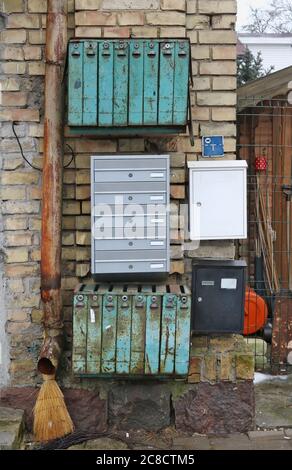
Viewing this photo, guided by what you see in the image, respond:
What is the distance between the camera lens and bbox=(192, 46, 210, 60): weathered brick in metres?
3.51

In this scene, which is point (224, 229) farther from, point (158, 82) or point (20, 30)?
point (20, 30)

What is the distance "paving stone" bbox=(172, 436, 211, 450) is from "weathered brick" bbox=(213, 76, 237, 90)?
7.48ft

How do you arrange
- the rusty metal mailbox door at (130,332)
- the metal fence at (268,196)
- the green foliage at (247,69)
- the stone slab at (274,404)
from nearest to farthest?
the rusty metal mailbox door at (130,332) < the stone slab at (274,404) < the metal fence at (268,196) < the green foliage at (247,69)

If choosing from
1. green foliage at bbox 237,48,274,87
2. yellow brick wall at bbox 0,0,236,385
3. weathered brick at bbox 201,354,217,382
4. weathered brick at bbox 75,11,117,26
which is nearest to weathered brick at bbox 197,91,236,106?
yellow brick wall at bbox 0,0,236,385

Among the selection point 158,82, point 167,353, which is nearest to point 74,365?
point 167,353

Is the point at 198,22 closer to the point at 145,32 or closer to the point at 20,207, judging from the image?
the point at 145,32

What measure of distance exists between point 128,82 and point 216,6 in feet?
2.88

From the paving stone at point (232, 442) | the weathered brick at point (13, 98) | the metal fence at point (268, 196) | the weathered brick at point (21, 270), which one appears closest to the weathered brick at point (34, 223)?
the weathered brick at point (21, 270)

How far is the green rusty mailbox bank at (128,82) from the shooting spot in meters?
3.15

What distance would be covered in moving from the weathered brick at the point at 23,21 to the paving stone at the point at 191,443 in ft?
9.26

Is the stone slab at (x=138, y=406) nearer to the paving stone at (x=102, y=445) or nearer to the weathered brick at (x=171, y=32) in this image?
the paving stone at (x=102, y=445)

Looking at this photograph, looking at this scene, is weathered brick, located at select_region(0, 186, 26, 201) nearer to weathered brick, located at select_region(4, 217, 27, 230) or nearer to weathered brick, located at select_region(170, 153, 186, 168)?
weathered brick, located at select_region(4, 217, 27, 230)

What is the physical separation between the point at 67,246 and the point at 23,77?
1138mm

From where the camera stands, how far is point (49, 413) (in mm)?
3375
